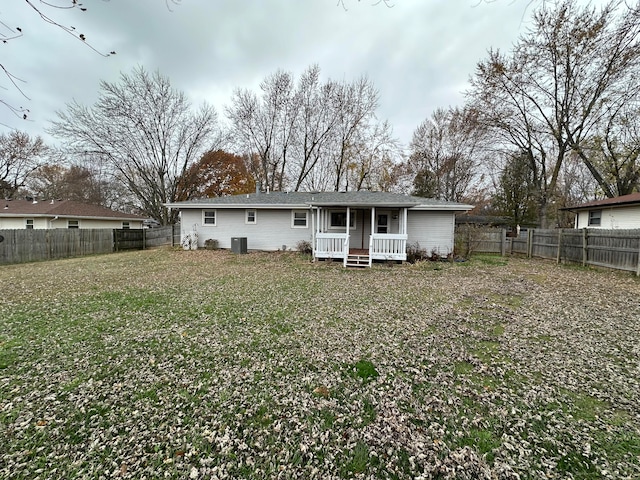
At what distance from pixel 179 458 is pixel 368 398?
68.4 inches

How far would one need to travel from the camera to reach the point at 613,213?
1310cm

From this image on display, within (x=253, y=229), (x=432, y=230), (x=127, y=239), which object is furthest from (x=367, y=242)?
(x=127, y=239)

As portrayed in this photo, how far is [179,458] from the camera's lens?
202 cm

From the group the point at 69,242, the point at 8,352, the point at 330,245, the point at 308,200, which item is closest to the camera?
the point at 8,352

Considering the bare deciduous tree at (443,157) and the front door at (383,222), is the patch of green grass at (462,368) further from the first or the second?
the bare deciduous tree at (443,157)

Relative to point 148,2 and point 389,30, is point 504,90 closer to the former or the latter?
point 389,30

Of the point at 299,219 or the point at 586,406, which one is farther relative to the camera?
the point at 299,219

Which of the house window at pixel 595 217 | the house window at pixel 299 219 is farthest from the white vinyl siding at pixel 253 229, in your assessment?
the house window at pixel 595 217

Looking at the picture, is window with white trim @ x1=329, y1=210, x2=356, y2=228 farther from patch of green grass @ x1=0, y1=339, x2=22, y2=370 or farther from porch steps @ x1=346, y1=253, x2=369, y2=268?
patch of green grass @ x1=0, y1=339, x2=22, y2=370

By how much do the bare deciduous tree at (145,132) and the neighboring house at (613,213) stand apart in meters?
26.8

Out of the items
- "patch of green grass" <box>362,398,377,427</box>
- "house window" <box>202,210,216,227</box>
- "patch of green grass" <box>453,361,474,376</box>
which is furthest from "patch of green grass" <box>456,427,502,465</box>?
"house window" <box>202,210,216,227</box>

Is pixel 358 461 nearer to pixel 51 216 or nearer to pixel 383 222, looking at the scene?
pixel 383 222

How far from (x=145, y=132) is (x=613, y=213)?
98.4 feet

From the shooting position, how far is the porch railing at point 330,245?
38.0 ft
